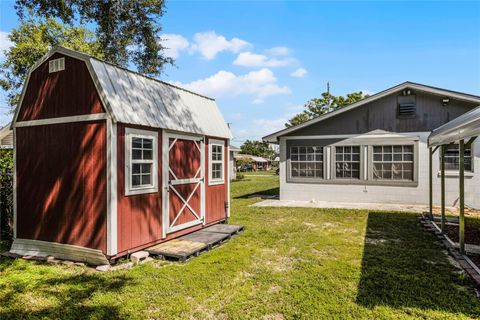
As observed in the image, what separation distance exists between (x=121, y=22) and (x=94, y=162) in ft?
47.1

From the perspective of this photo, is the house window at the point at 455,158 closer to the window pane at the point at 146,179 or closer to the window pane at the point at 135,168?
the window pane at the point at 146,179

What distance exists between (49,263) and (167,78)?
15042 mm

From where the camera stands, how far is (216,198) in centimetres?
769

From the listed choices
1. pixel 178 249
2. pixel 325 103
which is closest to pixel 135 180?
pixel 178 249

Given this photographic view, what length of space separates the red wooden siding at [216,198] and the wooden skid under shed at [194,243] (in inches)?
15.2

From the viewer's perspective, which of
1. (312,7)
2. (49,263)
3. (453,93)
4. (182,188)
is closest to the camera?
(49,263)

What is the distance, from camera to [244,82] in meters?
23.3

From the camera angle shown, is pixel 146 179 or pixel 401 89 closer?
pixel 146 179

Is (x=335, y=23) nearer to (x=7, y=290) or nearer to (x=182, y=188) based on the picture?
(x=182, y=188)

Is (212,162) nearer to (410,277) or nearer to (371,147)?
(410,277)

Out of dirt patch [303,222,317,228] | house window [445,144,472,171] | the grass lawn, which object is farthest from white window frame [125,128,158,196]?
house window [445,144,472,171]

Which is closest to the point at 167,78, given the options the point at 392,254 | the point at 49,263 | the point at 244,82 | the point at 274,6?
the point at 244,82

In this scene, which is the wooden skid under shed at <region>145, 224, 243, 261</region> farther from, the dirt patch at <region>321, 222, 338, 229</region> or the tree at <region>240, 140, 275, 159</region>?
the tree at <region>240, 140, 275, 159</region>

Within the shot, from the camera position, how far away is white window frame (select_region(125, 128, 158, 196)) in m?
4.92
